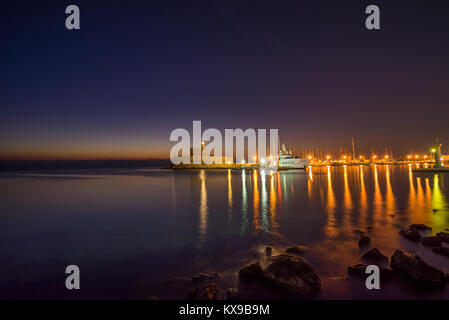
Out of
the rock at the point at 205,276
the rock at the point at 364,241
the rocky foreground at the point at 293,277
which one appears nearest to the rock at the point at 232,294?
the rocky foreground at the point at 293,277

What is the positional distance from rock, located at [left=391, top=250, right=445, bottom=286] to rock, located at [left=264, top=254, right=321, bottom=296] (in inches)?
114

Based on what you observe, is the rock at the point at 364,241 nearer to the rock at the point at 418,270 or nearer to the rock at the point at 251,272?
the rock at the point at 418,270

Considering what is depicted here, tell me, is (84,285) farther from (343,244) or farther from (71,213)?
(71,213)

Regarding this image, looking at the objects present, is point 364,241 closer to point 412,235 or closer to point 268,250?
point 412,235

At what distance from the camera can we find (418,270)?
6.59 m

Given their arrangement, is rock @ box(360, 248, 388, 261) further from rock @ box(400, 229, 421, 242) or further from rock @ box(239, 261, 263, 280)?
rock @ box(239, 261, 263, 280)

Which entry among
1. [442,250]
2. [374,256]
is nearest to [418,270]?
[374,256]

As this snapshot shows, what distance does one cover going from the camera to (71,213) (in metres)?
19.8

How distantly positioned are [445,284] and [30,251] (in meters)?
17.3

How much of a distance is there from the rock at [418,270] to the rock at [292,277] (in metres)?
2.90

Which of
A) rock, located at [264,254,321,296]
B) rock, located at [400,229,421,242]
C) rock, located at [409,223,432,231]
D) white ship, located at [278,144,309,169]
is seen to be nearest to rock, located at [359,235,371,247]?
rock, located at [400,229,421,242]

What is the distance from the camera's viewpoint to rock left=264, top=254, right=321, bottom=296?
6.27 metres

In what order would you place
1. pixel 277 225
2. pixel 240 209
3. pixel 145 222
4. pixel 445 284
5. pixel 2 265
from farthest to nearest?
pixel 240 209, pixel 145 222, pixel 277 225, pixel 2 265, pixel 445 284
